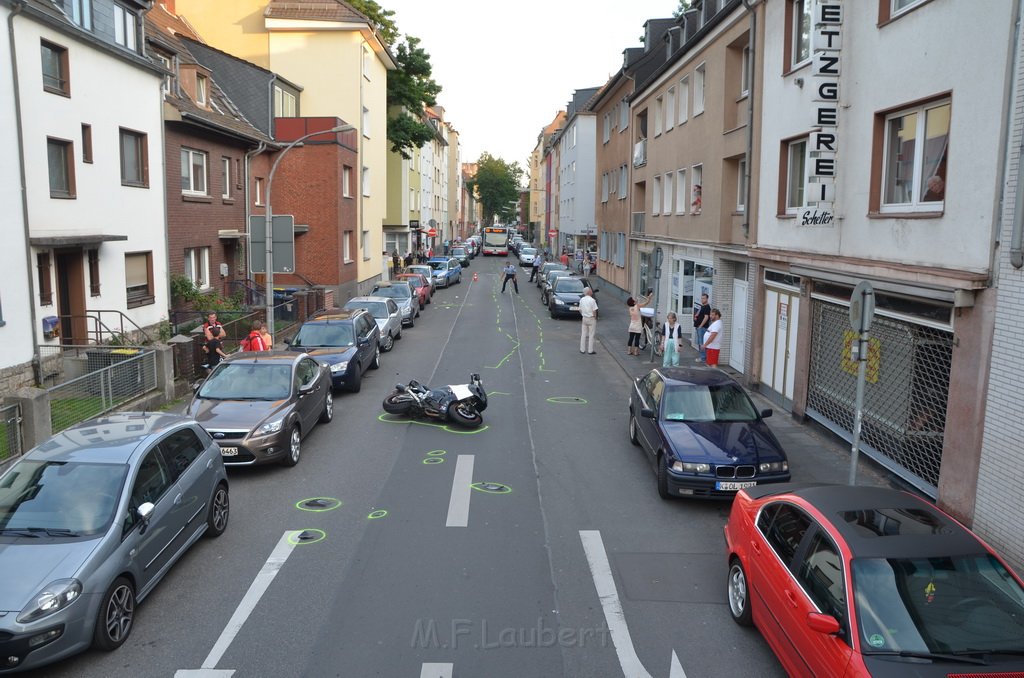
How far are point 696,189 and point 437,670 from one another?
18.8 metres

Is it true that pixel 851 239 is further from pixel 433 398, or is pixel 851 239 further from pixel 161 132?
pixel 161 132

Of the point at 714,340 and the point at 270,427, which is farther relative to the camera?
the point at 714,340

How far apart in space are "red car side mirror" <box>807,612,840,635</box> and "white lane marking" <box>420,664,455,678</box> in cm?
271

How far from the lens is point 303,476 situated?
1132 centimetres

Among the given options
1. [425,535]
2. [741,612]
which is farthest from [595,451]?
[741,612]

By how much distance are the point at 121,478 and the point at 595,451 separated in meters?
7.49

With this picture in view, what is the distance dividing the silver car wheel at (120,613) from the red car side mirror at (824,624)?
17.5ft

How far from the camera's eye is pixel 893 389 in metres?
11.2

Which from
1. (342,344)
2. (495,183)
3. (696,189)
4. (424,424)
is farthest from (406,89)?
(495,183)

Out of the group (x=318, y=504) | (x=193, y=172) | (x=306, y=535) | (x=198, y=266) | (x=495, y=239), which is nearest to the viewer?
(x=306, y=535)

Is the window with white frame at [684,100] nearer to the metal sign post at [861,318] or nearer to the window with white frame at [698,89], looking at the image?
the window with white frame at [698,89]

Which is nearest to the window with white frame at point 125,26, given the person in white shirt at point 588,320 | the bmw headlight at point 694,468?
the person in white shirt at point 588,320

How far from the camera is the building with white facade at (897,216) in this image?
8.85 meters

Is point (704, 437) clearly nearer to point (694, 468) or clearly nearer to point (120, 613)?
point (694, 468)
